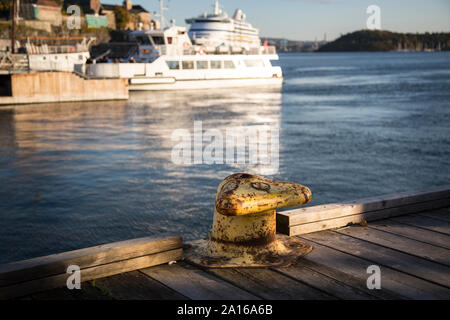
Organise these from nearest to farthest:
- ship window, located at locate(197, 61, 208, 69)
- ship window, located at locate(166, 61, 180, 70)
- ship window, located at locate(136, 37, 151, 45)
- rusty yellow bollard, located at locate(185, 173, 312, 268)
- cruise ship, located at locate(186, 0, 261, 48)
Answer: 1. rusty yellow bollard, located at locate(185, 173, 312, 268)
2. ship window, located at locate(166, 61, 180, 70)
3. ship window, located at locate(197, 61, 208, 69)
4. ship window, located at locate(136, 37, 151, 45)
5. cruise ship, located at locate(186, 0, 261, 48)

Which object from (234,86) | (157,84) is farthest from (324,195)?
(234,86)

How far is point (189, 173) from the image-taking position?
13.5 meters

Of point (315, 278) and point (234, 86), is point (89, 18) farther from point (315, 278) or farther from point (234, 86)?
point (315, 278)

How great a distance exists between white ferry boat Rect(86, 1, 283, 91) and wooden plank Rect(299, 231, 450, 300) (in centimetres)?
3626

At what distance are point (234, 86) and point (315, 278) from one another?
43227mm

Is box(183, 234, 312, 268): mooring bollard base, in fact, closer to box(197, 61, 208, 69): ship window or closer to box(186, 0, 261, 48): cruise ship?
box(197, 61, 208, 69): ship window

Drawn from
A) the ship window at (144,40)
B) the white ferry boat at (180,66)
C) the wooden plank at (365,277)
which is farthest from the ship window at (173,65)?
the wooden plank at (365,277)

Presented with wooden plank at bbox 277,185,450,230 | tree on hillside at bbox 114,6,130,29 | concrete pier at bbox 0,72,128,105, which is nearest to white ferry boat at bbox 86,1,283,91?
concrete pier at bbox 0,72,128,105

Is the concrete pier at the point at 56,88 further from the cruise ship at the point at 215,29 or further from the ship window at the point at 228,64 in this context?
the cruise ship at the point at 215,29

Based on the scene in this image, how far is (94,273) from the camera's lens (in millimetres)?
3252

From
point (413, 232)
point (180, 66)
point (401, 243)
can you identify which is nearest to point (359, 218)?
point (413, 232)

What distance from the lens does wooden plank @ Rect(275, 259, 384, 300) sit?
10.1 feet

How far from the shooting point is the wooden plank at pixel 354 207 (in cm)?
421

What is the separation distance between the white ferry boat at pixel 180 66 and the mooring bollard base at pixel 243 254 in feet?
118
